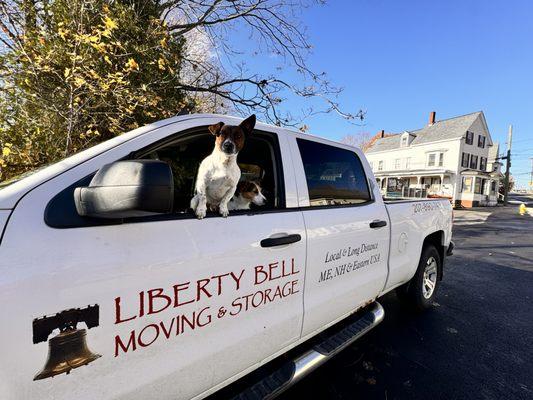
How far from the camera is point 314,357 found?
82.0 inches

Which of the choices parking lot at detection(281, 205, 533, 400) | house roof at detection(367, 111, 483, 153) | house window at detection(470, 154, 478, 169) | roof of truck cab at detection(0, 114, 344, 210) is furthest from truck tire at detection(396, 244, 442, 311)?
house window at detection(470, 154, 478, 169)

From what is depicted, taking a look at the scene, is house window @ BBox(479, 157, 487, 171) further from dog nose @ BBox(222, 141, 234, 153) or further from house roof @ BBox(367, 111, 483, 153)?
dog nose @ BBox(222, 141, 234, 153)

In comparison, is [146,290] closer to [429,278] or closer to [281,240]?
[281,240]

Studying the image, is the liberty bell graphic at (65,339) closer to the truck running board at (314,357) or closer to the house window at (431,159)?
the truck running board at (314,357)

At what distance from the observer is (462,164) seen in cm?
3114

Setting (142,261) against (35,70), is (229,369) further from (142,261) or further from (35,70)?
(35,70)

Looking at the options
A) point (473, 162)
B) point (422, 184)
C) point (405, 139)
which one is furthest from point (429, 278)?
point (405, 139)

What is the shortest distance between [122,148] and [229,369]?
1.28 metres

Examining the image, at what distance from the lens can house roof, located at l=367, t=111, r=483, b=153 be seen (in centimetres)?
3152

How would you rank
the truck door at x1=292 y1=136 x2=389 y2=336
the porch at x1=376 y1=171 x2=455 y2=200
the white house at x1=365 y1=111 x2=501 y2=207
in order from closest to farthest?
the truck door at x1=292 y1=136 x2=389 y2=336 < the porch at x1=376 y1=171 x2=455 y2=200 < the white house at x1=365 y1=111 x2=501 y2=207

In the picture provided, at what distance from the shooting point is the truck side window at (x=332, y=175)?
7.61 feet

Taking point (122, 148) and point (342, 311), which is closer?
point (122, 148)

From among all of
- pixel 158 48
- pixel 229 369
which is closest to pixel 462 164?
pixel 158 48

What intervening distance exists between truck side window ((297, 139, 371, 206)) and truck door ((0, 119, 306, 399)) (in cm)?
53
